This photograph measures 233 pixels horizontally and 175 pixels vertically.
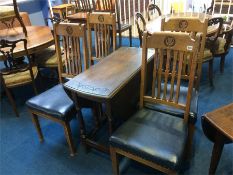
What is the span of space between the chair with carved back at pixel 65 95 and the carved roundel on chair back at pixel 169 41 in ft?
2.53

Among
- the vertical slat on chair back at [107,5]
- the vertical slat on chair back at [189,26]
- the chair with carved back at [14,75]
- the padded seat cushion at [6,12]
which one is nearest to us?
the vertical slat on chair back at [189,26]

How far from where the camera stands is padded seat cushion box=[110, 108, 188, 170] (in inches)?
50.3

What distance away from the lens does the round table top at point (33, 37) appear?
2406 mm

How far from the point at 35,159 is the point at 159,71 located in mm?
1363

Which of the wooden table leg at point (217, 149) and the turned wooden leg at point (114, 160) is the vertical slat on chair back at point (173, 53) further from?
the turned wooden leg at point (114, 160)

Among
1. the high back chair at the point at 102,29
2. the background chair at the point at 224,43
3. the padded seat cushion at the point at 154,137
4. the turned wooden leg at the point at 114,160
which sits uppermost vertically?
the high back chair at the point at 102,29

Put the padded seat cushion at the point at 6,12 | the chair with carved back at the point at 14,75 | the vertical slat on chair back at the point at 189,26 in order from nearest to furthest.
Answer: the vertical slat on chair back at the point at 189,26 < the chair with carved back at the point at 14,75 < the padded seat cushion at the point at 6,12

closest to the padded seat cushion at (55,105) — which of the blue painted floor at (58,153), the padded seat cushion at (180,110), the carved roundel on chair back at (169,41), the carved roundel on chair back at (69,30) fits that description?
the blue painted floor at (58,153)

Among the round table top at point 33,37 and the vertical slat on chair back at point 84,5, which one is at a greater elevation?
the vertical slat on chair back at point 84,5

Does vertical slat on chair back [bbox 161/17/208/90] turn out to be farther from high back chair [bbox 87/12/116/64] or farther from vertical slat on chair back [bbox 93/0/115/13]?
vertical slat on chair back [bbox 93/0/115/13]

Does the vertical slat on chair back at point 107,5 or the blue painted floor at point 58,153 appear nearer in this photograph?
the blue painted floor at point 58,153

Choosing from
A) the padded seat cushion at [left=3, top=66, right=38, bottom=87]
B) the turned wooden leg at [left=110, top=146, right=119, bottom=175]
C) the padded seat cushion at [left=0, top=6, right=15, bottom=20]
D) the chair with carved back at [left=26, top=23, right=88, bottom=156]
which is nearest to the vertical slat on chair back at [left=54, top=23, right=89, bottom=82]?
the chair with carved back at [left=26, top=23, right=88, bottom=156]

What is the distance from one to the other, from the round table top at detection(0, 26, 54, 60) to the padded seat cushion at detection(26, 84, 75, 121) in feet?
2.43

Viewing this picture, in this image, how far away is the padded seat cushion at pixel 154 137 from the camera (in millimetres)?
1277
